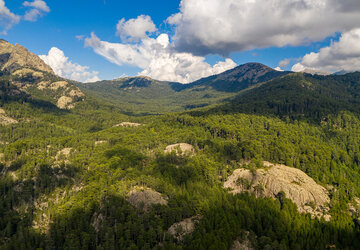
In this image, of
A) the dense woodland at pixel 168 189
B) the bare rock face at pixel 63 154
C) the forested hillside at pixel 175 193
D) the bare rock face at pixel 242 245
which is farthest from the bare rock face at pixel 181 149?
the bare rock face at pixel 242 245

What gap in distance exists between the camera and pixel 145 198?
91.4 meters

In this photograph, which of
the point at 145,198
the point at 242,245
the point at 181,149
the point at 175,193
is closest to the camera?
the point at 242,245

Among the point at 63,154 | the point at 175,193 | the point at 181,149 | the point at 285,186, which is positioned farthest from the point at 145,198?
the point at 63,154

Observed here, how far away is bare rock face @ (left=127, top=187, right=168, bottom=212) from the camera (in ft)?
285

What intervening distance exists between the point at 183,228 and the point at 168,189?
86.4ft

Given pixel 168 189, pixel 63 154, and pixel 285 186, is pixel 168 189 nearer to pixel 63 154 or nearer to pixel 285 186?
pixel 285 186

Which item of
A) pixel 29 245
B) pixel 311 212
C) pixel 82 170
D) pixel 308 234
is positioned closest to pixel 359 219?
pixel 311 212

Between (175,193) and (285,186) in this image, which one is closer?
(175,193)

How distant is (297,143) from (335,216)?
70.3m

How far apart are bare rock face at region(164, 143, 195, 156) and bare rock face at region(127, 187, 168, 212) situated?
52.9m

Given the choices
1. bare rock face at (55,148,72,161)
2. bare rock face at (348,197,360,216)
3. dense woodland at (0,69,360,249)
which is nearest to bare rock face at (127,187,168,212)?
dense woodland at (0,69,360,249)

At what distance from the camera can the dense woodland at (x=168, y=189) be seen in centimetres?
7212

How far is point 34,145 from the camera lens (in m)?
158

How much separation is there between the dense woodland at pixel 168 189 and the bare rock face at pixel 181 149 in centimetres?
588
